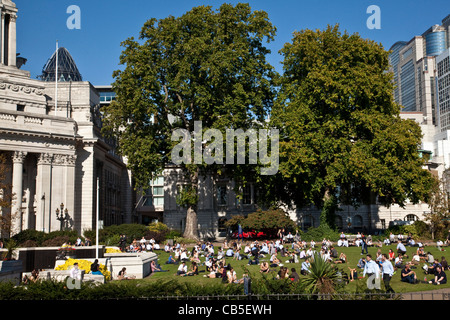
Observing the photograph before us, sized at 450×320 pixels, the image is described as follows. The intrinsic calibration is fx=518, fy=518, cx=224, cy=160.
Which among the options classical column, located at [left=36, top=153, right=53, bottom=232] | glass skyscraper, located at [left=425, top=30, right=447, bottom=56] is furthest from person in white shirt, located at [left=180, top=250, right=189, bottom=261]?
glass skyscraper, located at [left=425, top=30, right=447, bottom=56]

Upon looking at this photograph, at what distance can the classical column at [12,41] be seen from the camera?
193 feet

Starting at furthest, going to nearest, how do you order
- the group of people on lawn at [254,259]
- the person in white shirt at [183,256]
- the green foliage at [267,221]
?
the green foliage at [267,221] → the person in white shirt at [183,256] → the group of people on lawn at [254,259]

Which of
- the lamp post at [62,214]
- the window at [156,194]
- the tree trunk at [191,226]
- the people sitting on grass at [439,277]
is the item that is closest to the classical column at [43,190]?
the lamp post at [62,214]

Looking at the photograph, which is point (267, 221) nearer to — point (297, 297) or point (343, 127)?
point (343, 127)

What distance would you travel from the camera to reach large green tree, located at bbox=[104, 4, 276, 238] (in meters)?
46.6

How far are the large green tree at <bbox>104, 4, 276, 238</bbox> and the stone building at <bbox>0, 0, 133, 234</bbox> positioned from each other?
7.26 meters

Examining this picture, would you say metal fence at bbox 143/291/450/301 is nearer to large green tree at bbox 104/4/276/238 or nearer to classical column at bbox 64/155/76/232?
large green tree at bbox 104/4/276/238

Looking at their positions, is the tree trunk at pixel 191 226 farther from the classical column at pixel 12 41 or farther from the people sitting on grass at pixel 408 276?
the classical column at pixel 12 41

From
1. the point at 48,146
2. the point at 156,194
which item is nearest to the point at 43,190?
the point at 48,146

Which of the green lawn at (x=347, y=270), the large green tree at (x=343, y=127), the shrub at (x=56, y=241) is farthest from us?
the large green tree at (x=343, y=127)

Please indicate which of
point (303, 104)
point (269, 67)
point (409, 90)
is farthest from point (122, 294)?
point (409, 90)

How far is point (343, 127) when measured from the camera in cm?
4738
